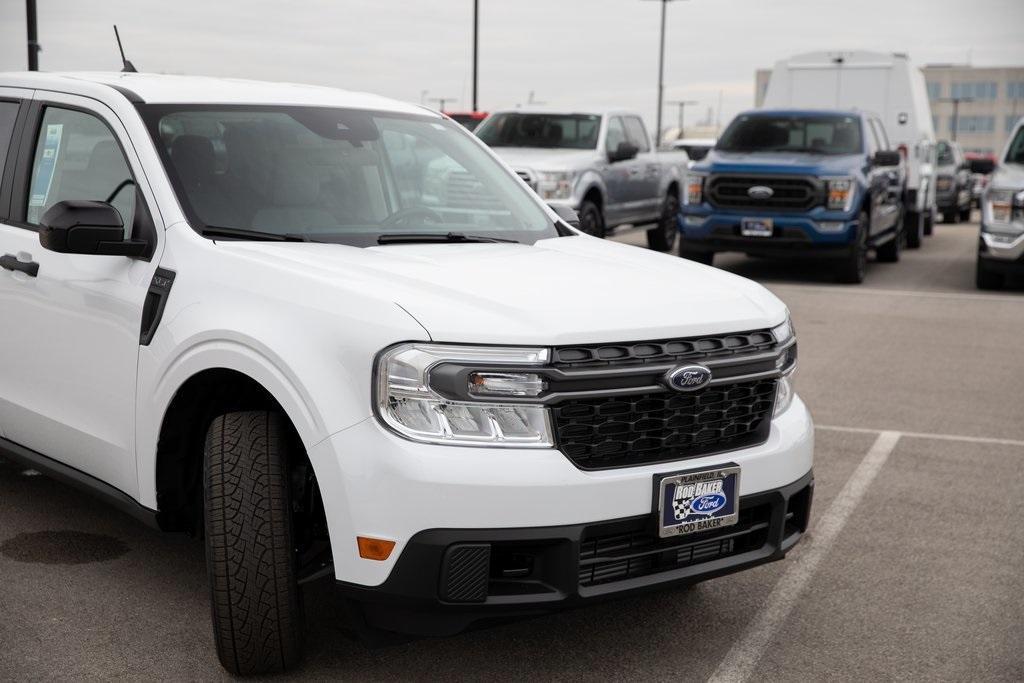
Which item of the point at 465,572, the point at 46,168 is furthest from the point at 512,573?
the point at 46,168

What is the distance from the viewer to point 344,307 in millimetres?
3531

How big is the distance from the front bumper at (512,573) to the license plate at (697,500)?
5 cm

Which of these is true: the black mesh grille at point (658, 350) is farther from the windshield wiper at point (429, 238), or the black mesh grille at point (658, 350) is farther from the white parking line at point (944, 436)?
the white parking line at point (944, 436)

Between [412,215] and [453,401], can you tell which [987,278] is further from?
[453,401]

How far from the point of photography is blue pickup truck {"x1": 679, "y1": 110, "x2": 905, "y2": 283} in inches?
575

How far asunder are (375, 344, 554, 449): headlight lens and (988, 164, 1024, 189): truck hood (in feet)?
38.6

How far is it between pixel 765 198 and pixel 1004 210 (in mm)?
2562

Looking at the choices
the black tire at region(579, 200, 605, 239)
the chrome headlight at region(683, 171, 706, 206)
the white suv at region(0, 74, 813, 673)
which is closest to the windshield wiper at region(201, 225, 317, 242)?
the white suv at region(0, 74, 813, 673)

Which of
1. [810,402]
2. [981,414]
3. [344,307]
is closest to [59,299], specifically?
[344,307]

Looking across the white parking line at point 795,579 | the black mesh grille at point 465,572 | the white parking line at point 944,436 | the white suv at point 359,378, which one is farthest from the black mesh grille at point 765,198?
the black mesh grille at point 465,572

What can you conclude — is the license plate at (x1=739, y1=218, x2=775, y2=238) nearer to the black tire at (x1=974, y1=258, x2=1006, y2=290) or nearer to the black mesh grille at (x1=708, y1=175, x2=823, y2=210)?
the black mesh grille at (x1=708, y1=175, x2=823, y2=210)

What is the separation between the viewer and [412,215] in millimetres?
4734

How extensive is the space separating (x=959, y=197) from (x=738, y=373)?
26.6 m

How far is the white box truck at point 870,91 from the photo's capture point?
20.0 meters
